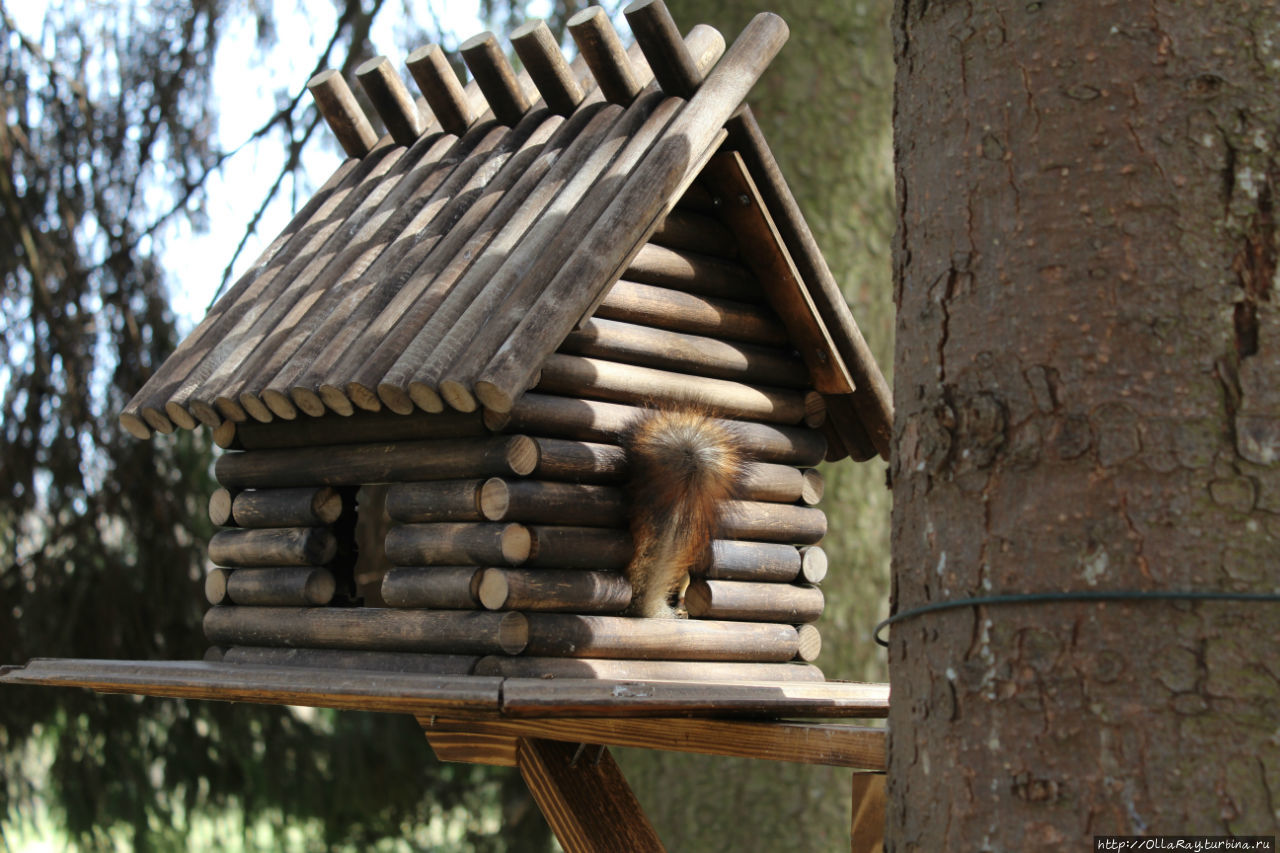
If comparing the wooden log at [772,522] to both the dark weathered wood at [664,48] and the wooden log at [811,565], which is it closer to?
the wooden log at [811,565]

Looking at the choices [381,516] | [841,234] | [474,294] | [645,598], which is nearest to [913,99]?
[474,294]

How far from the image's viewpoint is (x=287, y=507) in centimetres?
312

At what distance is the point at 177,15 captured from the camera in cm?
629

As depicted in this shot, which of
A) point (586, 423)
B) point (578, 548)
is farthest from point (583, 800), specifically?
point (586, 423)

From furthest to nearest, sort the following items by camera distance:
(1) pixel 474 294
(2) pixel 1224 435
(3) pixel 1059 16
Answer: (1) pixel 474 294, (3) pixel 1059 16, (2) pixel 1224 435

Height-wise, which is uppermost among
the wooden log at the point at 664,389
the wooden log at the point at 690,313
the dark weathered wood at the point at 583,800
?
the wooden log at the point at 690,313

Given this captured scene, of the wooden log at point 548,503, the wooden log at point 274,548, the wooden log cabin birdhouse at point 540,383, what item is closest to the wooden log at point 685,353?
the wooden log cabin birdhouse at point 540,383

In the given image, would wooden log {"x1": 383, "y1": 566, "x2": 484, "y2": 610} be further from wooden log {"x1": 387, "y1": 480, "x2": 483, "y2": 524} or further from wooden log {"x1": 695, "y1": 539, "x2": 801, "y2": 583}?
wooden log {"x1": 695, "y1": 539, "x2": 801, "y2": 583}

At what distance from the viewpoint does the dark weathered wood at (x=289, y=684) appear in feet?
7.47

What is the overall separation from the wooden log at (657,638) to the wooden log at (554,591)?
1.0 inches

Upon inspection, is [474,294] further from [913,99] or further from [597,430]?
[913,99]

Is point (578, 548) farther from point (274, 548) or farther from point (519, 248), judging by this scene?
point (274, 548)

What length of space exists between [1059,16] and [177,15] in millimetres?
5517

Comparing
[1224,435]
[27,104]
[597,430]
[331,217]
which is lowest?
[1224,435]
